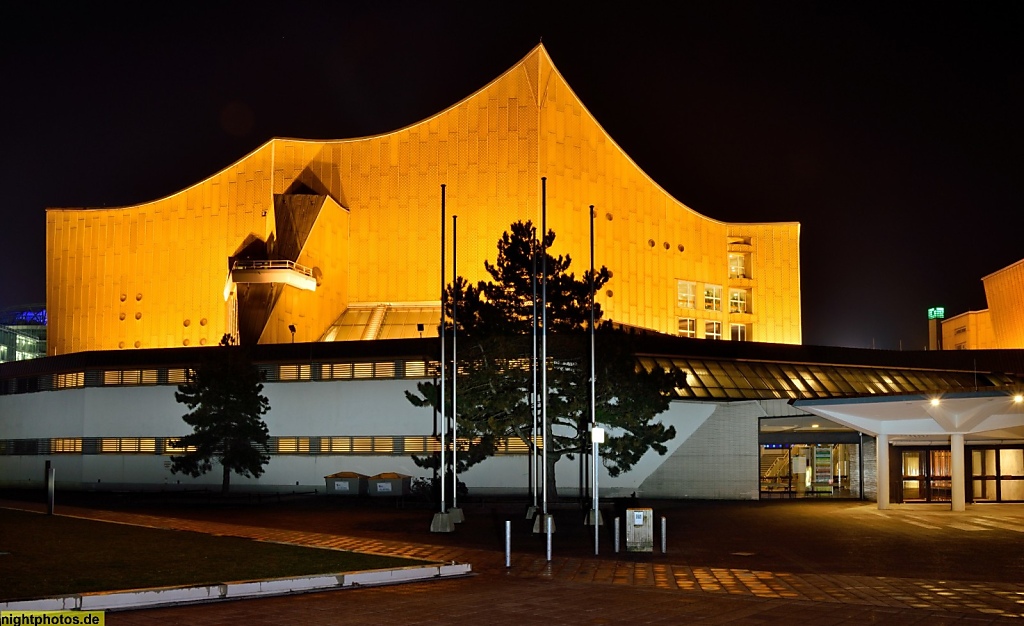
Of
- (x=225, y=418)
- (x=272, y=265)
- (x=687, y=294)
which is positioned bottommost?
(x=225, y=418)

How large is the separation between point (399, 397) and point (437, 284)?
11524 millimetres

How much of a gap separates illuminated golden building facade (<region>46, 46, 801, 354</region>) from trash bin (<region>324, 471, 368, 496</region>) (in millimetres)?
11563

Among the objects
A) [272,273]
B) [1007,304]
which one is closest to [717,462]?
[272,273]

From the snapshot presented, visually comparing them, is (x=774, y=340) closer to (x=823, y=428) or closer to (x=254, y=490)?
(x=823, y=428)

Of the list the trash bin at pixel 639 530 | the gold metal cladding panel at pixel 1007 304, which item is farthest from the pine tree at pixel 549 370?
the gold metal cladding panel at pixel 1007 304

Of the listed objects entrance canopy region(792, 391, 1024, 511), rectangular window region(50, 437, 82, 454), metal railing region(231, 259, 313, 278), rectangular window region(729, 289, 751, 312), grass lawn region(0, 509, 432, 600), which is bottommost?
grass lawn region(0, 509, 432, 600)

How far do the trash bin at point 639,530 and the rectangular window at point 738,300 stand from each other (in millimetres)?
42934

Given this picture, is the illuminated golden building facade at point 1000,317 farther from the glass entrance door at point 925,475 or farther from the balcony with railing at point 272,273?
the balcony with railing at point 272,273

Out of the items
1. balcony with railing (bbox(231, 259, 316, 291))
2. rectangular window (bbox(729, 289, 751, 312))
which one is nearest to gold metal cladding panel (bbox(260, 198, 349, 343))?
balcony with railing (bbox(231, 259, 316, 291))

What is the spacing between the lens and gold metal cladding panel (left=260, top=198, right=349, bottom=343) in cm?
5238

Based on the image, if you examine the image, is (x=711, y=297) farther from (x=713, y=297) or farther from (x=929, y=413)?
(x=929, y=413)

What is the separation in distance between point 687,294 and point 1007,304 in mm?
21838

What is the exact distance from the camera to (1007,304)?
6756 centimetres

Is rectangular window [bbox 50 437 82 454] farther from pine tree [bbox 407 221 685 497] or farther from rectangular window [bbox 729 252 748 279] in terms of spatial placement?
rectangular window [bbox 729 252 748 279]
